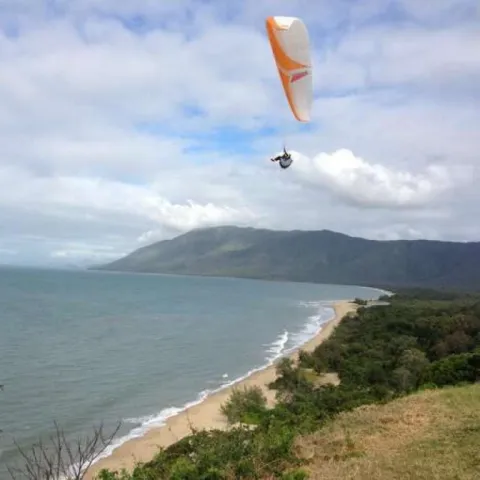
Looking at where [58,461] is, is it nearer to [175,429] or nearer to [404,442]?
[404,442]

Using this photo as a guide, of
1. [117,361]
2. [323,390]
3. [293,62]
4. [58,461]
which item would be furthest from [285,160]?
[117,361]

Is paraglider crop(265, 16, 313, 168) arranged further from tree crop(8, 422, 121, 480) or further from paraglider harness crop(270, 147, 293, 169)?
tree crop(8, 422, 121, 480)

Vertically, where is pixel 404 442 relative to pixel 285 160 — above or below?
below

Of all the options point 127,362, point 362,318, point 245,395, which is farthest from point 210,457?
point 362,318

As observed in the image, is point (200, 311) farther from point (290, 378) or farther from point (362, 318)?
point (290, 378)

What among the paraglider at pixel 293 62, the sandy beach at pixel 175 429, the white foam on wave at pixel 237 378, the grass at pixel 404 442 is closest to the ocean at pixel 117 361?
the white foam on wave at pixel 237 378
